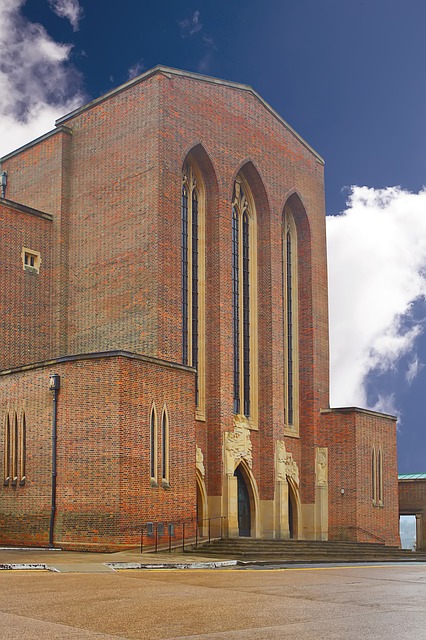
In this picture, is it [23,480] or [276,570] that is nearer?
[276,570]

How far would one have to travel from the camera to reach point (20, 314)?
102ft

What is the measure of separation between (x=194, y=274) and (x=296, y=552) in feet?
36.5

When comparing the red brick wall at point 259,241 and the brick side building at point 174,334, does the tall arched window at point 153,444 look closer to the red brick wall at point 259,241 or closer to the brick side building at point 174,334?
the brick side building at point 174,334

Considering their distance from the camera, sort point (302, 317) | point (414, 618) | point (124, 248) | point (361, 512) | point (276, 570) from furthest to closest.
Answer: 1. point (302, 317)
2. point (361, 512)
3. point (124, 248)
4. point (276, 570)
5. point (414, 618)

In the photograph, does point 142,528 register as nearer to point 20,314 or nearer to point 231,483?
point 231,483

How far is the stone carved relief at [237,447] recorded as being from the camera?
3150cm

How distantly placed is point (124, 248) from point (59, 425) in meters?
8.54

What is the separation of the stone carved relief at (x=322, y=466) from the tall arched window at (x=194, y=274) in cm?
663

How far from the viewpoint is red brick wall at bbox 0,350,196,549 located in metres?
23.2

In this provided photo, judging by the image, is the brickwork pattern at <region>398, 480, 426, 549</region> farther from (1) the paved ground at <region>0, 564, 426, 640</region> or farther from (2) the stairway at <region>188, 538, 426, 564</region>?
(1) the paved ground at <region>0, 564, 426, 640</region>

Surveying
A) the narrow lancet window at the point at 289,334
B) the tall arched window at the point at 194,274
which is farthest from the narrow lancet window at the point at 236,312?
the narrow lancet window at the point at 289,334

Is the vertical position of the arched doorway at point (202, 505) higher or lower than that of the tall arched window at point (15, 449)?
lower

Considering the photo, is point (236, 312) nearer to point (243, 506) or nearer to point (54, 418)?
point (243, 506)

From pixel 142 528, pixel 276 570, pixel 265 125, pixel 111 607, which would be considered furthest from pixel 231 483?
pixel 111 607
